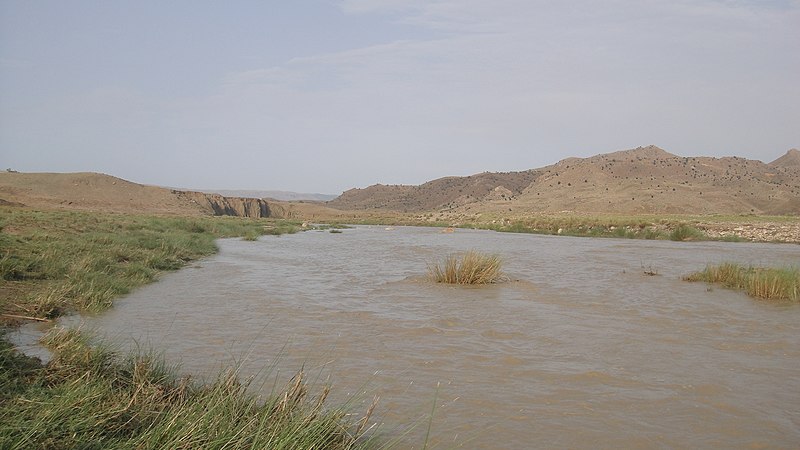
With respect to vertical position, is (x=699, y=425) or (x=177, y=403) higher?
(x=177, y=403)

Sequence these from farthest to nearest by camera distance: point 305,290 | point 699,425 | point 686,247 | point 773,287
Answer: point 686,247 < point 305,290 < point 773,287 < point 699,425

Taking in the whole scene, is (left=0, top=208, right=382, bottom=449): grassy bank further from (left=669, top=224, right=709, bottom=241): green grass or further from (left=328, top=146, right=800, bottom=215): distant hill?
(left=328, top=146, right=800, bottom=215): distant hill

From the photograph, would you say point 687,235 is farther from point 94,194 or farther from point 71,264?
point 94,194

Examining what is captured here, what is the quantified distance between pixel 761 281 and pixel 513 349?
7.02 metres

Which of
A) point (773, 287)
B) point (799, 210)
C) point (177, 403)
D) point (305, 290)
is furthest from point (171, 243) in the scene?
point (799, 210)

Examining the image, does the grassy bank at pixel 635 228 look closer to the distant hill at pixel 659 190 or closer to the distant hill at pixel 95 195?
the distant hill at pixel 659 190

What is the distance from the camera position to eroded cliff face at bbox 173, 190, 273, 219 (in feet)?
182

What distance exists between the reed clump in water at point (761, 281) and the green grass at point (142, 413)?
999 centimetres

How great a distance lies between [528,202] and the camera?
217ft

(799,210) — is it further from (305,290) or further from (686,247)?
(305,290)

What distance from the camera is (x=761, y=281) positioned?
10.9m

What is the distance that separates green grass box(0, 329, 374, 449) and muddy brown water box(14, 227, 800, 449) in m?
1.01

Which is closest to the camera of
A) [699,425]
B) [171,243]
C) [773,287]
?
[699,425]

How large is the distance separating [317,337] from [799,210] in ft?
169
